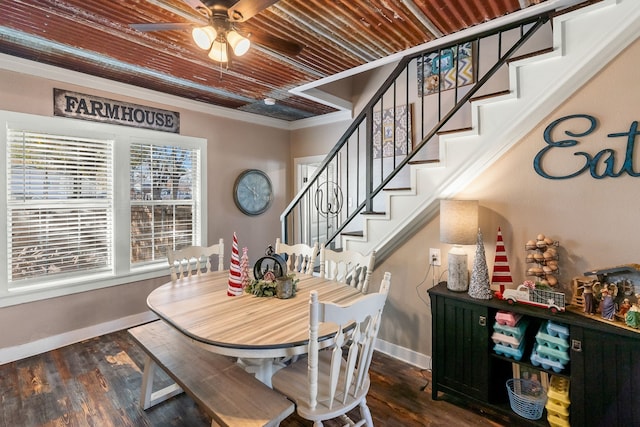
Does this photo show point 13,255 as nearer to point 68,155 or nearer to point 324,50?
point 68,155

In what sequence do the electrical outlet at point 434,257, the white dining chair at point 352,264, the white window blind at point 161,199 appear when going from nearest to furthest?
the white dining chair at point 352,264, the electrical outlet at point 434,257, the white window blind at point 161,199

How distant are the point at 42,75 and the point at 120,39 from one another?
1070 millimetres

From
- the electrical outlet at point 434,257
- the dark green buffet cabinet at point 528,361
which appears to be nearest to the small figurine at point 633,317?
the dark green buffet cabinet at point 528,361

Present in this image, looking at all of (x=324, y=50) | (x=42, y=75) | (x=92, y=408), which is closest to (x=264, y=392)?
(x=92, y=408)

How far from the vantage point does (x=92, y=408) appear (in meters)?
2.16

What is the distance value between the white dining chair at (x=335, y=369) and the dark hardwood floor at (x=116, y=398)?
21.7 inches

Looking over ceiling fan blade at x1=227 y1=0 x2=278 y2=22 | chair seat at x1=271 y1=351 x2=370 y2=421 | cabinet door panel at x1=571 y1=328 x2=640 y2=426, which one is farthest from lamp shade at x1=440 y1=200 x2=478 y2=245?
ceiling fan blade at x1=227 y1=0 x2=278 y2=22

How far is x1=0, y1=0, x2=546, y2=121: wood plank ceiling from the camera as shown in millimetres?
2045

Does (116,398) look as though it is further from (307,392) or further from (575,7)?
(575,7)

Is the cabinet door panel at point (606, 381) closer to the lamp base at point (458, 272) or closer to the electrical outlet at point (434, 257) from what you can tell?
the lamp base at point (458, 272)

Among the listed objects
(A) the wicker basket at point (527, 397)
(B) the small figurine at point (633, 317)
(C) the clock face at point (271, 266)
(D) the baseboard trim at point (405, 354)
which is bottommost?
(D) the baseboard trim at point (405, 354)

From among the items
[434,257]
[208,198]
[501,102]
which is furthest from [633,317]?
[208,198]

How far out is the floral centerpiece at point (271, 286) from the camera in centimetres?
207

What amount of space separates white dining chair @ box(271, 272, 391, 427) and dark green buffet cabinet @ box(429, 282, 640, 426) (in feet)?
2.46
